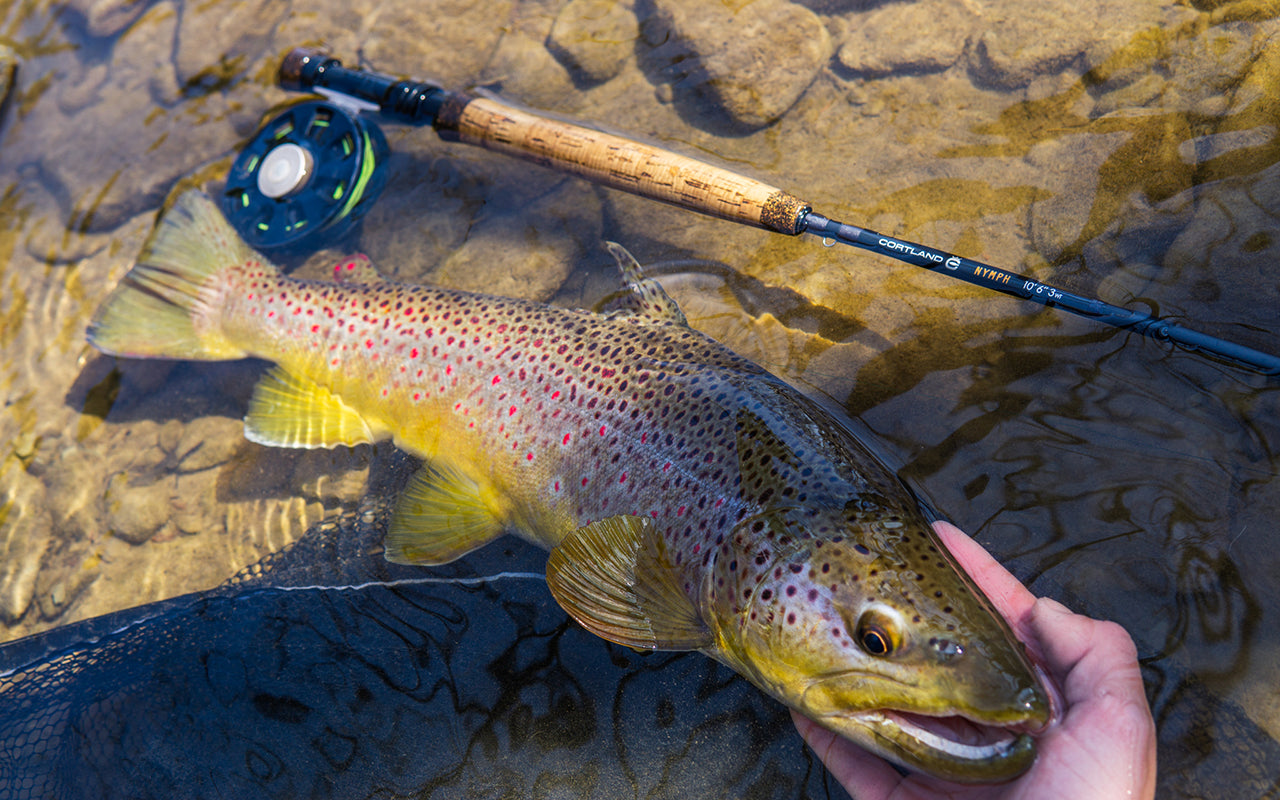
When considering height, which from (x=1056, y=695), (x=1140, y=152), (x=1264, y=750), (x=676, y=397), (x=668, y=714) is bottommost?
(x=668, y=714)

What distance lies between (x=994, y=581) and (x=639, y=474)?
140 cm

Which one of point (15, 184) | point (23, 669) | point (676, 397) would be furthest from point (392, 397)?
point (15, 184)

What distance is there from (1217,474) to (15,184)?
8.51 meters

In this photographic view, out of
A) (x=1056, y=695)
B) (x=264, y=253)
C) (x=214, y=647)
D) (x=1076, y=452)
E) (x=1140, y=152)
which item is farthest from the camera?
(x=264, y=253)

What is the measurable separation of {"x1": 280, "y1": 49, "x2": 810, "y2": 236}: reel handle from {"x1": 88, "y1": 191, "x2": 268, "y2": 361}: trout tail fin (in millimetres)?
1116

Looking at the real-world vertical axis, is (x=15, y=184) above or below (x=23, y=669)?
above

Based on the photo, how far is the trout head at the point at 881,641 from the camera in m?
2.03

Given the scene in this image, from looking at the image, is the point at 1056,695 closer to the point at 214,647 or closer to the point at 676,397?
the point at 676,397

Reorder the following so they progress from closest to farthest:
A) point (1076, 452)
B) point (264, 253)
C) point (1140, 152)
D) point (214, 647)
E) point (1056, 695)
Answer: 1. point (1056, 695)
2. point (1076, 452)
3. point (214, 647)
4. point (1140, 152)
5. point (264, 253)

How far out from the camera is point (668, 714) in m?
2.89

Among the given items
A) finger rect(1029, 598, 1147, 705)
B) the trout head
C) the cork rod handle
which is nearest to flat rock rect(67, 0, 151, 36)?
the cork rod handle

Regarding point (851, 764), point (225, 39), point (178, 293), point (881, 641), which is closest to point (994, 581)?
point (881, 641)

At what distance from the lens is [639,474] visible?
9.65 ft

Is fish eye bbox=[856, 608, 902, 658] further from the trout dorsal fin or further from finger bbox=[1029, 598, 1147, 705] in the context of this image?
the trout dorsal fin
